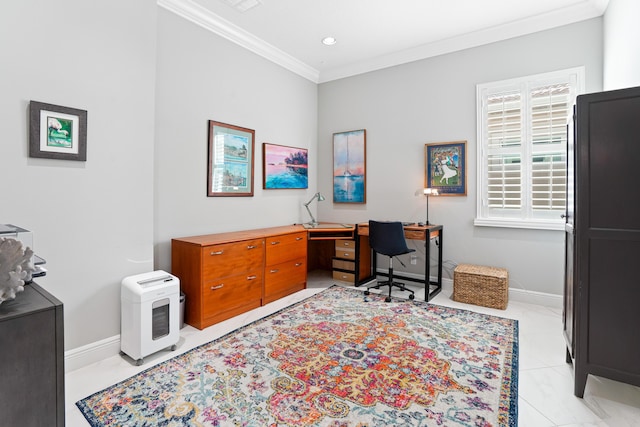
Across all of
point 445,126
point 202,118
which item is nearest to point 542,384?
point 445,126

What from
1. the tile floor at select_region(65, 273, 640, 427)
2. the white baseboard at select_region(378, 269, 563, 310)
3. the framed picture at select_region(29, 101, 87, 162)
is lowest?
the tile floor at select_region(65, 273, 640, 427)

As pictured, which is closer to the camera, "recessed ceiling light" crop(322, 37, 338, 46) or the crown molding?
the crown molding

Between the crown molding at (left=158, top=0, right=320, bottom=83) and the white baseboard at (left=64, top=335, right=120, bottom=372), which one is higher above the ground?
the crown molding at (left=158, top=0, right=320, bottom=83)

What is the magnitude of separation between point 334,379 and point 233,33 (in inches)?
146

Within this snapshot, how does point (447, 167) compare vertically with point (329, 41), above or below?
below

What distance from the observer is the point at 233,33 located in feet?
12.3

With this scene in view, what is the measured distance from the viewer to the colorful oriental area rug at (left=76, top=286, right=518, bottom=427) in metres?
1.81

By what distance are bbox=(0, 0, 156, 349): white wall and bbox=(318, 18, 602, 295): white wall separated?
2.93 m

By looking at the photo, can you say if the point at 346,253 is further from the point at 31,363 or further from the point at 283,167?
the point at 31,363

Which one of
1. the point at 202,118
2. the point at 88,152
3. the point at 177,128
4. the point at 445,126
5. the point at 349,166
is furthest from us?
the point at 349,166

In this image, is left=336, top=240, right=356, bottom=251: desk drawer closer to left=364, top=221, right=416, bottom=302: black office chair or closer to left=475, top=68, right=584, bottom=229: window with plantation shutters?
left=364, top=221, right=416, bottom=302: black office chair

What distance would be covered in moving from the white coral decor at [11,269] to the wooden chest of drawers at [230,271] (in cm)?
192

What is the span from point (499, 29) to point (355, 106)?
1975 mm

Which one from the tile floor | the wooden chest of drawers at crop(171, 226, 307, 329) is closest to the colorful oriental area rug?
the tile floor
